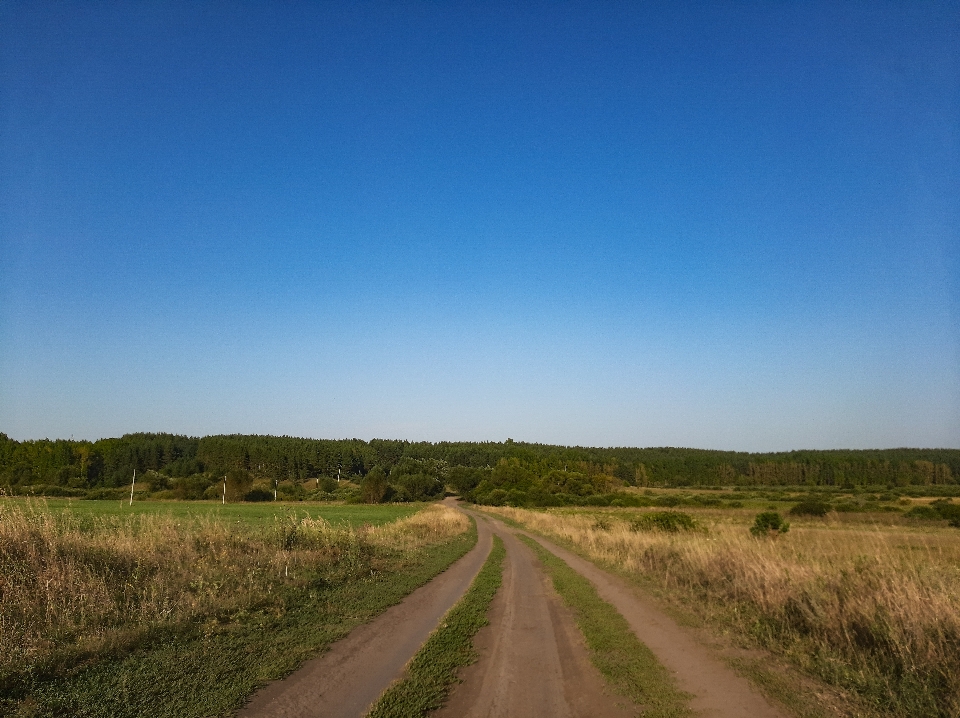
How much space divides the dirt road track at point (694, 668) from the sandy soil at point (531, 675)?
45.3 inches

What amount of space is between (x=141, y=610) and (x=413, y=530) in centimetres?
2452

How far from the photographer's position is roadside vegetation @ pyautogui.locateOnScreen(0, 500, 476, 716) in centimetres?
698

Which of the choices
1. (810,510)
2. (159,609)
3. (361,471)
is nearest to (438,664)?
(159,609)

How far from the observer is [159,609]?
10.5 meters

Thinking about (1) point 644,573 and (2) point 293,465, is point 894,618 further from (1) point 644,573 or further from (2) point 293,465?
(2) point 293,465

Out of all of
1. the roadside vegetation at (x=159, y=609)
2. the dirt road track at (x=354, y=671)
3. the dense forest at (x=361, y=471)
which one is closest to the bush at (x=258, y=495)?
the dense forest at (x=361, y=471)

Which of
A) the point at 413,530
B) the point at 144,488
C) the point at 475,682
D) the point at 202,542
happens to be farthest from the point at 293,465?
the point at 475,682

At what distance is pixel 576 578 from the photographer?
18.0 metres

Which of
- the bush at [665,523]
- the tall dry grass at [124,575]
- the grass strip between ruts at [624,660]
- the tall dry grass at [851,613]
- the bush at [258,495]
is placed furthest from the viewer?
the bush at [258,495]

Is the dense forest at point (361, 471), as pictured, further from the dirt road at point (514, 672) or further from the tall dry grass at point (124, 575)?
the dirt road at point (514, 672)

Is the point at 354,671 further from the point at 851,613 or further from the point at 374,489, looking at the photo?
the point at 374,489

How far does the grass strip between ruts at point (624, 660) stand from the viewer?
689 cm

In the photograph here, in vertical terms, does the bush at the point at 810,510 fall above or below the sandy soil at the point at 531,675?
below

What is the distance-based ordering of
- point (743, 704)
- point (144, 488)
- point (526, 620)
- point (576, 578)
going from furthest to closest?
1. point (144, 488)
2. point (576, 578)
3. point (526, 620)
4. point (743, 704)
